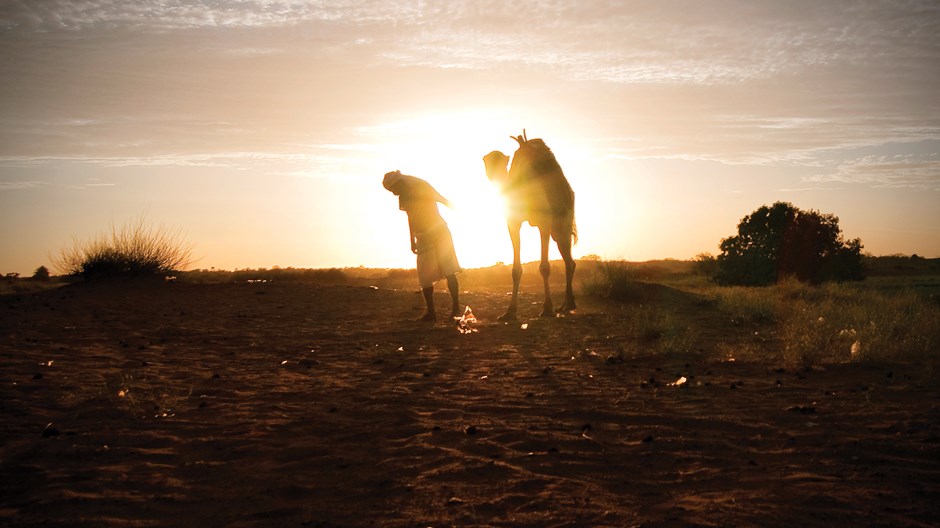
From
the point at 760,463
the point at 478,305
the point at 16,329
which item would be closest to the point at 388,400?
the point at 760,463

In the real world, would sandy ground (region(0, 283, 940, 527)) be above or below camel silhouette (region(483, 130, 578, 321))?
below

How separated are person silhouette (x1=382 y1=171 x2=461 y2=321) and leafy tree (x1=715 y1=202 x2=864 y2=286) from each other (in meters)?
15.9

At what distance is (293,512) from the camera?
421cm

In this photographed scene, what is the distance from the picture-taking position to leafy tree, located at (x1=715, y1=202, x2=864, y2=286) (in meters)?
25.9

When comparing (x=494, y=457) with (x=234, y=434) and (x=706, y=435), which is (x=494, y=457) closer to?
(x=706, y=435)

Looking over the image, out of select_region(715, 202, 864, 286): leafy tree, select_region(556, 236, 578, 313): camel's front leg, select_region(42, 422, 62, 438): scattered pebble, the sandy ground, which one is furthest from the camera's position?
select_region(715, 202, 864, 286): leafy tree

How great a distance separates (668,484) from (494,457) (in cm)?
113

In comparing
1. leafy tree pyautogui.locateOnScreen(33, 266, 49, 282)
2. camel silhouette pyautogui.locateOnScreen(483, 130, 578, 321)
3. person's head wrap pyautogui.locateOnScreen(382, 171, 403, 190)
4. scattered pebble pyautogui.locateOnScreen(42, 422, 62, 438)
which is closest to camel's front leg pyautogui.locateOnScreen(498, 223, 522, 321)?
camel silhouette pyautogui.locateOnScreen(483, 130, 578, 321)

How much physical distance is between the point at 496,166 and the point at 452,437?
9839mm

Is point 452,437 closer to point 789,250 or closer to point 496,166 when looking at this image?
point 496,166

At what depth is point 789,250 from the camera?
84.7 feet

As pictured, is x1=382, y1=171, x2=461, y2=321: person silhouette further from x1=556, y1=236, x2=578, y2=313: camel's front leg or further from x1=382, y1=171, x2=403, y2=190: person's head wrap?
x1=556, y1=236, x2=578, y2=313: camel's front leg

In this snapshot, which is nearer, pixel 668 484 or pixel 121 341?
pixel 668 484

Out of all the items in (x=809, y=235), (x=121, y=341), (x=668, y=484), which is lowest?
(x=668, y=484)
